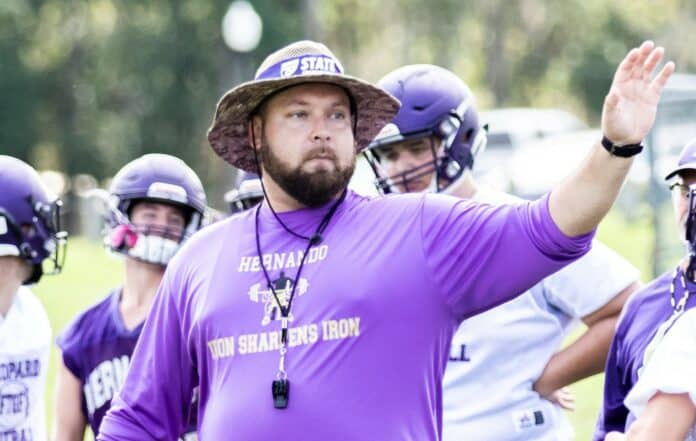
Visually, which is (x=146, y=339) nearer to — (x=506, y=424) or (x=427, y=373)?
(x=427, y=373)

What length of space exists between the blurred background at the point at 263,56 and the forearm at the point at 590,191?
938cm

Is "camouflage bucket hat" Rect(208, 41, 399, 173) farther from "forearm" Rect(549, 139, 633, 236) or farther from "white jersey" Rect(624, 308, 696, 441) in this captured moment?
"white jersey" Rect(624, 308, 696, 441)

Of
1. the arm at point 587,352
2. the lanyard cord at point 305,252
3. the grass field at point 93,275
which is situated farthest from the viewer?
the grass field at point 93,275

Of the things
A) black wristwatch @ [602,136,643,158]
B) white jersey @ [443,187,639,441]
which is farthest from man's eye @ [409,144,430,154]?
black wristwatch @ [602,136,643,158]

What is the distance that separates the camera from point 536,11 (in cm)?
5922

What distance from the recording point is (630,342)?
484cm

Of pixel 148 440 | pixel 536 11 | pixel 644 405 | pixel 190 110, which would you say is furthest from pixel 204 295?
pixel 536 11

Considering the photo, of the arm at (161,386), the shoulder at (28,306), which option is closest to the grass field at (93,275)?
the shoulder at (28,306)

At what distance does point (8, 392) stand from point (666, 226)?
11.2 m

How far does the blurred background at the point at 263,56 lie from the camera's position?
70.5 feet

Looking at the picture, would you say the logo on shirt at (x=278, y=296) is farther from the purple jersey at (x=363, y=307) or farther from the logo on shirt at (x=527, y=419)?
the logo on shirt at (x=527, y=419)

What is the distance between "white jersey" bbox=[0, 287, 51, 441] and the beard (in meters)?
1.94

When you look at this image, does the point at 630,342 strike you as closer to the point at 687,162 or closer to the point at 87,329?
the point at 687,162

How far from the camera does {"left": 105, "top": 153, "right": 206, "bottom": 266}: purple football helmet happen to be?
6531 millimetres
